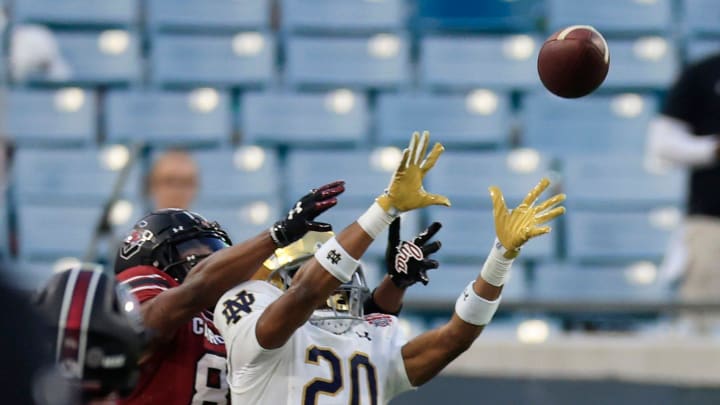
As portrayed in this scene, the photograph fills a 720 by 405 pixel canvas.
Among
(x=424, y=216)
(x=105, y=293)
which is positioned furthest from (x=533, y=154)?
(x=105, y=293)

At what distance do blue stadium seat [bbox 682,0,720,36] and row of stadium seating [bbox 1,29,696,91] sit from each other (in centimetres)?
26

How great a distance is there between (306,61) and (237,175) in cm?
80

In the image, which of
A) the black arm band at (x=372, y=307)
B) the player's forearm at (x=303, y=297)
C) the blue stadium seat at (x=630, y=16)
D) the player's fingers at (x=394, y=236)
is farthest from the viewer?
the blue stadium seat at (x=630, y=16)

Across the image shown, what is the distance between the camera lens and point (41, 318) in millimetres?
2137

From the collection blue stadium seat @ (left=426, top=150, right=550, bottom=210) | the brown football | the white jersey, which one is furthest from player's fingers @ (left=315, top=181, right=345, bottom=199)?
blue stadium seat @ (left=426, top=150, right=550, bottom=210)

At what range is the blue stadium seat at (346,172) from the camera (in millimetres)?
7320

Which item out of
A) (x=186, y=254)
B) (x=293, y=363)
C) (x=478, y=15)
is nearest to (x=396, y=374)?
(x=293, y=363)

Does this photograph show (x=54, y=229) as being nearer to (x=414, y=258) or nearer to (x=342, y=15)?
(x=342, y=15)

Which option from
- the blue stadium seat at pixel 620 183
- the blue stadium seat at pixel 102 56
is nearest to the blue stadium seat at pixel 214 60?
the blue stadium seat at pixel 102 56

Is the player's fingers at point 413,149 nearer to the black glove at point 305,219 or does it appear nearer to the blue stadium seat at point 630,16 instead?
the black glove at point 305,219

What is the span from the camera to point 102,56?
7750 mm

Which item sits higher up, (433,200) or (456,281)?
(433,200)

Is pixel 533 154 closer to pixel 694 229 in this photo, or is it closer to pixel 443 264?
pixel 443 264

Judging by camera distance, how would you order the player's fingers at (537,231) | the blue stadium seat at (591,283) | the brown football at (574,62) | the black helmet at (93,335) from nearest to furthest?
1. the black helmet at (93,335)
2. the player's fingers at (537,231)
3. the brown football at (574,62)
4. the blue stadium seat at (591,283)
